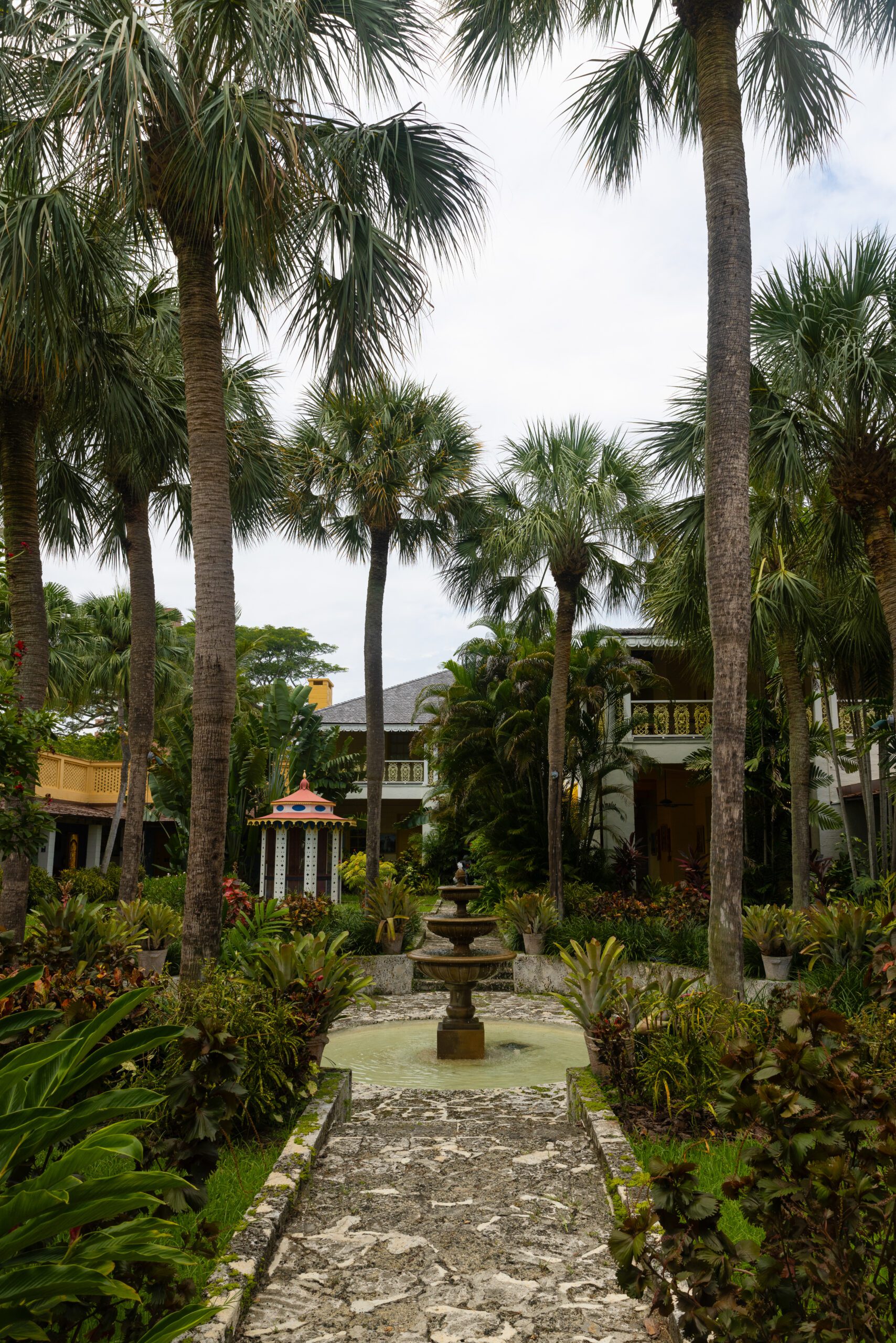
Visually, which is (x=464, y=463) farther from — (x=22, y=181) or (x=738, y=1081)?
(x=738, y=1081)

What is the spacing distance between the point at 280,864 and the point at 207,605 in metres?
8.95

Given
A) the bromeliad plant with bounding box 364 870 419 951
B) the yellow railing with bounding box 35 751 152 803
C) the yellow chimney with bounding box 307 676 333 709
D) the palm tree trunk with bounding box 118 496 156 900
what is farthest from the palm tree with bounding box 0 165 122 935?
the yellow chimney with bounding box 307 676 333 709

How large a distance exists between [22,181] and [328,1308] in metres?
8.15

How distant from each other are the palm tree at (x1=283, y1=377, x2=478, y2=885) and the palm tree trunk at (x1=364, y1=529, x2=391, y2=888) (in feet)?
0.06

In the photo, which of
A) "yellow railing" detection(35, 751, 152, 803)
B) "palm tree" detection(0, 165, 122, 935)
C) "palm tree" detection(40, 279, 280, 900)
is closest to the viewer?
"palm tree" detection(0, 165, 122, 935)

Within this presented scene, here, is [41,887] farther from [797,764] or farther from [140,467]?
[797,764]

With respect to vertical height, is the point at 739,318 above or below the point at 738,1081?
above

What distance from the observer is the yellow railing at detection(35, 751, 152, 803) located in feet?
84.9

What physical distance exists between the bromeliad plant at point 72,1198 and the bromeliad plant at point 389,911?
11.0 m

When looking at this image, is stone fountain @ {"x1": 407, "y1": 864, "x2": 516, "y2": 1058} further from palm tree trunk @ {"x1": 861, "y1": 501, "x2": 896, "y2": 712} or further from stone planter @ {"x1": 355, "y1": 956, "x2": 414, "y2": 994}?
palm tree trunk @ {"x1": 861, "y1": 501, "x2": 896, "y2": 712}

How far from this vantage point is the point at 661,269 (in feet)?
25.2

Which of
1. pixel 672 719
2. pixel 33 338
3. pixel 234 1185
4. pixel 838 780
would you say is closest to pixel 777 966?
pixel 838 780

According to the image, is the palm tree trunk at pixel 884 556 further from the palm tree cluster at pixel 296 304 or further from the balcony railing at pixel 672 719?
the balcony railing at pixel 672 719

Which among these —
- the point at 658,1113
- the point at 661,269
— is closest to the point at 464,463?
the point at 661,269
